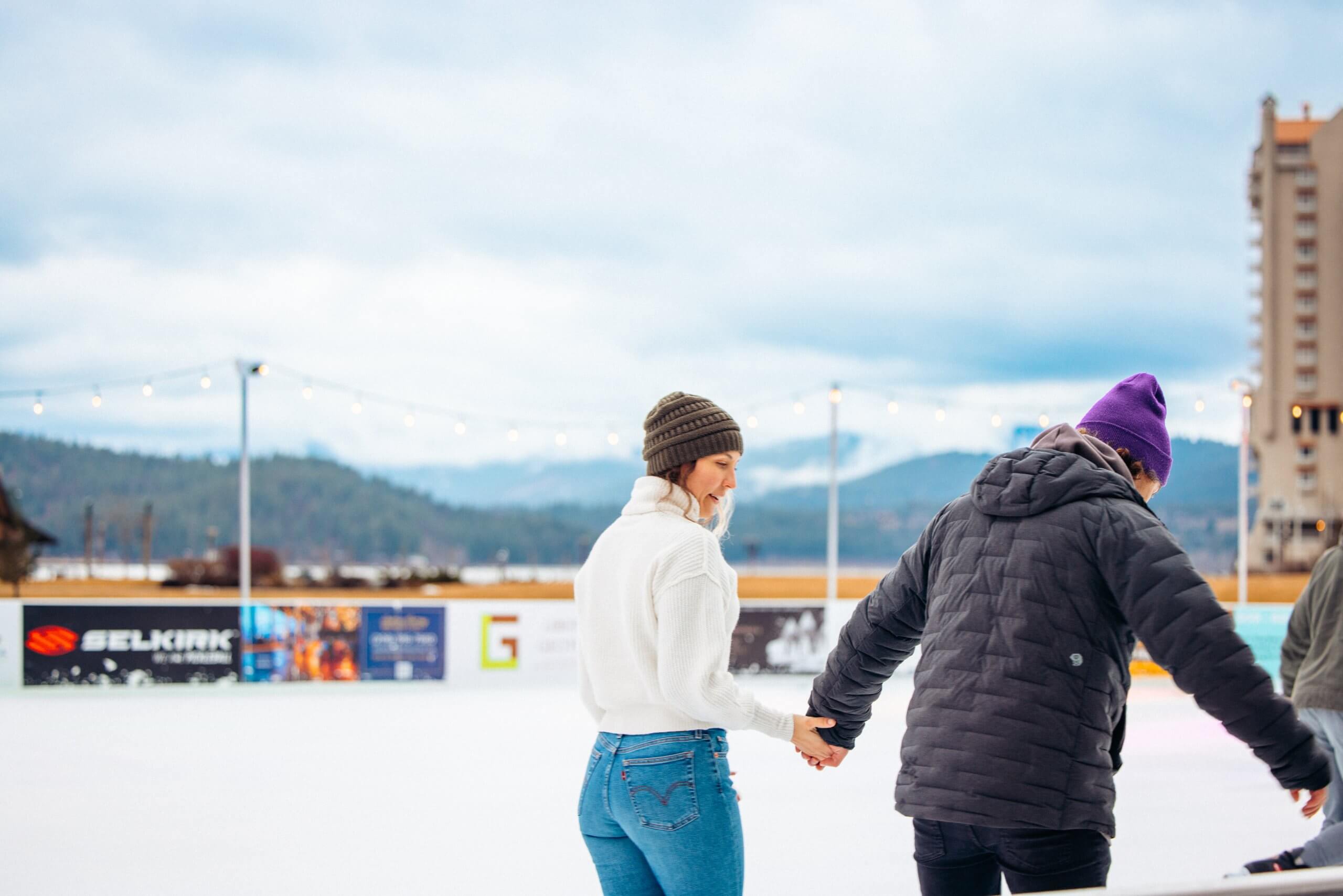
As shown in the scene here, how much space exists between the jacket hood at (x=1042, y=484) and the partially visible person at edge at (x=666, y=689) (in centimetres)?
44

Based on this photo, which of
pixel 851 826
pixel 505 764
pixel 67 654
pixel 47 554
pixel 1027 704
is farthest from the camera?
pixel 47 554

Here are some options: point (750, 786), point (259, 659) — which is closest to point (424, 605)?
point (259, 659)

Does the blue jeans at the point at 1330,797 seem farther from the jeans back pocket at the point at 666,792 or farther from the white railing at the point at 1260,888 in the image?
the jeans back pocket at the point at 666,792

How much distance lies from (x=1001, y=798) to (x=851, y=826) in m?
3.89

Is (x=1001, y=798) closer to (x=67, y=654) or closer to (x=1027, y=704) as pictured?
(x=1027, y=704)

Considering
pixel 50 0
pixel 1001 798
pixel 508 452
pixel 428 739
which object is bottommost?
pixel 428 739

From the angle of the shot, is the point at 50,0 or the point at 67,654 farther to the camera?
the point at 50,0

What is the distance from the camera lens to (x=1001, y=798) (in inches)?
67.7

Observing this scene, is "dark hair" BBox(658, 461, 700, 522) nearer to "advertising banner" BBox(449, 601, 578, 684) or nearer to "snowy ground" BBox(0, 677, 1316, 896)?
"snowy ground" BBox(0, 677, 1316, 896)

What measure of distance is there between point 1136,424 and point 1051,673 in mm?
552

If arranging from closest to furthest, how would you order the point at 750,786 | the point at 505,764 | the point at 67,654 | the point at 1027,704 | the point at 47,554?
the point at 1027,704 → the point at 750,786 → the point at 505,764 → the point at 67,654 → the point at 47,554

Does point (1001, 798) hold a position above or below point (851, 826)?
above

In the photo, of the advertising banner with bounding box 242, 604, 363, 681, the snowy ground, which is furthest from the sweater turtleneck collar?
the advertising banner with bounding box 242, 604, 363, 681

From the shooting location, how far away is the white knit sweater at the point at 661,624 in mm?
1891
